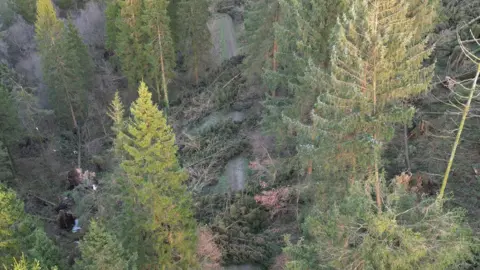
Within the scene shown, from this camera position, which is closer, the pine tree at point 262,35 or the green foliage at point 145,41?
the pine tree at point 262,35

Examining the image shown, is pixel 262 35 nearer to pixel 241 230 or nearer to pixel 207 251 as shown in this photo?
A: pixel 241 230

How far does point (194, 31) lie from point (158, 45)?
3939 millimetres

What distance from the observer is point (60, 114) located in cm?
3719

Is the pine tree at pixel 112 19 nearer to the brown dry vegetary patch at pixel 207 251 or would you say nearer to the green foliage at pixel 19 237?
the brown dry vegetary patch at pixel 207 251

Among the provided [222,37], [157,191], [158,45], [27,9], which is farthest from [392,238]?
[27,9]

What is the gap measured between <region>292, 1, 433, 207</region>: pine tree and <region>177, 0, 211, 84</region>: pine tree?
24.6 metres

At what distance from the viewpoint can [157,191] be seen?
1593 centimetres

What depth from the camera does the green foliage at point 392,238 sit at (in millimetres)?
9992

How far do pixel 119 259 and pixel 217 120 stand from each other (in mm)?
20445

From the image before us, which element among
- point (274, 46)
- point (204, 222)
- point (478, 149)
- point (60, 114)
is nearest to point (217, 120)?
point (274, 46)

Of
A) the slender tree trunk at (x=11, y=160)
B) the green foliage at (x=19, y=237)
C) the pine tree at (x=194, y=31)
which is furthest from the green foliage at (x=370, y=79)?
the slender tree trunk at (x=11, y=160)

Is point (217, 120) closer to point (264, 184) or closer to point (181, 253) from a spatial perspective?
point (264, 184)

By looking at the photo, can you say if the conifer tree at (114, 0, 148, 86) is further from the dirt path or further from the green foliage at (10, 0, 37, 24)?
the green foliage at (10, 0, 37, 24)

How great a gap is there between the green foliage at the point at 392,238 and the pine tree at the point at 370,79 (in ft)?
4.14
